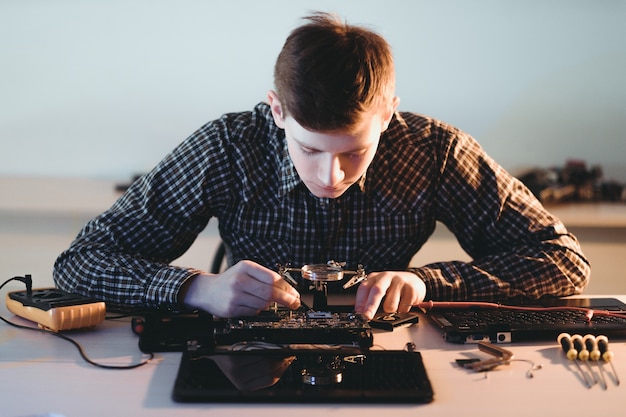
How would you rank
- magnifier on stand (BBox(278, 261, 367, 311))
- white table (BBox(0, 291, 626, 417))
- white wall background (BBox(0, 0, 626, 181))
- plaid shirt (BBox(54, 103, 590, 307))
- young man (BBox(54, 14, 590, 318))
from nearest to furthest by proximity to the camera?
white table (BBox(0, 291, 626, 417))
magnifier on stand (BBox(278, 261, 367, 311))
young man (BBox(54, 14, 590, 318))
plaid shirt (BBox(54, 103, 590, 307))
white wall background (BBox(0, 0, 626, 181))

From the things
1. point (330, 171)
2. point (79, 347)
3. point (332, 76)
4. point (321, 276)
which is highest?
point (332, 76)

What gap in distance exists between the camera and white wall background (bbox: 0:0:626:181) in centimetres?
330

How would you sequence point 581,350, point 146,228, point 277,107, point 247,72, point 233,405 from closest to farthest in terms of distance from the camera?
point 233,405 < point 581,350 < point 277,107 < point 146,228 < point 247,72

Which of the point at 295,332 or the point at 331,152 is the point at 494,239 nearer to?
the point at 331,152

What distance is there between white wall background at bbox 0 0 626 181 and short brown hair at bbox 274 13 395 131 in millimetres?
1757

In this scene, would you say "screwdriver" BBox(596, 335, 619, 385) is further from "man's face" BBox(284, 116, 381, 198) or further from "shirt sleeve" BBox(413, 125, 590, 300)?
"man's face" BBox(284, 116, 381, 198)

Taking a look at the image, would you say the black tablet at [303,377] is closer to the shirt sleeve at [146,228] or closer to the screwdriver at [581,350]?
the screwdriver at [581,350]

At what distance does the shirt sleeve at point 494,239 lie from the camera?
1757 mm

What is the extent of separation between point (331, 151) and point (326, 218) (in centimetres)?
44

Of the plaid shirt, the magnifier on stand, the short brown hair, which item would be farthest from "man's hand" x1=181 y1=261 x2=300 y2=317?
the plaid shirt

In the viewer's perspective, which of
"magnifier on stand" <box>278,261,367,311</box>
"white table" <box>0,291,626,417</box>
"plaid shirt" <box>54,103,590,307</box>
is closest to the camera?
"white table" <box>0,291,626,417</box>

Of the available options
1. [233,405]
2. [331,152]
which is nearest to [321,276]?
[331,152]

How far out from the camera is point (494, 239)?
1.95 m

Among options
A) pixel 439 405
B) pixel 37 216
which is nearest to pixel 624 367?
pixel 439 405
